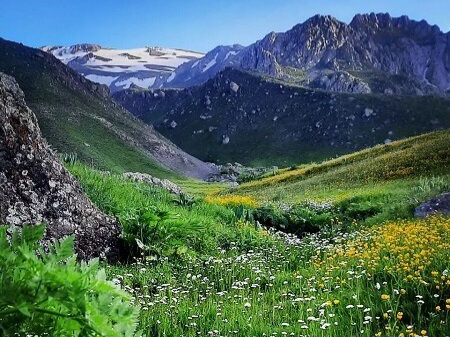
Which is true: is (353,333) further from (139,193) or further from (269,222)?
(269,222)

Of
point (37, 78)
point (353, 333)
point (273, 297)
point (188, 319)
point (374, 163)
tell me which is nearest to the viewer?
point (353, 333)

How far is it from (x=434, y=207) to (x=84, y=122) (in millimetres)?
136239

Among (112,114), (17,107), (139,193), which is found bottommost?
(139,193)

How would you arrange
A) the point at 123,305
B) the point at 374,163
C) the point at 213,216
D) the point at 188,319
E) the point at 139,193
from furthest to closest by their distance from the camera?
1. the point at 374,163
2. the point at 213,216
3. the point at 139,193
4. the point at 188,319
5. the point at 123,305

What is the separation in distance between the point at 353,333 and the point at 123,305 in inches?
187

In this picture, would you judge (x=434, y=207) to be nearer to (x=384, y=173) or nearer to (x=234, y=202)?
(x=234, y=202)

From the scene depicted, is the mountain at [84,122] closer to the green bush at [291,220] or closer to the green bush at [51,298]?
the green bush at [291,220]

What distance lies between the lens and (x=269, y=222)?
18.7 m

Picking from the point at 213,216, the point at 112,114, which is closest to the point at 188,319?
the point at 213,216

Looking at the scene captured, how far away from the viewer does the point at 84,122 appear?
465 ft

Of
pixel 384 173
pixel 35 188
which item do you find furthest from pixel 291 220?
pixel 384 173

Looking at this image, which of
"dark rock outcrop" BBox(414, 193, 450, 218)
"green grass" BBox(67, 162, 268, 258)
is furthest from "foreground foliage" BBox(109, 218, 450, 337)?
"dark rock outcrop" BBox(414, 193, 450, 218)

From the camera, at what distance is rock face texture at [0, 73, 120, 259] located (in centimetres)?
888

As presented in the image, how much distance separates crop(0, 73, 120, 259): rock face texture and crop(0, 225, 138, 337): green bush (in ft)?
22.5
